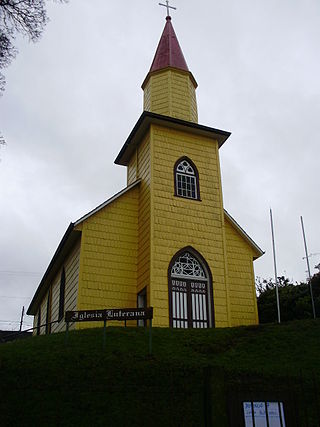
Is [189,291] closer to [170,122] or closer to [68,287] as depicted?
[68,287]

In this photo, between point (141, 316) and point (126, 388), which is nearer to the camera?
point (126, 388)

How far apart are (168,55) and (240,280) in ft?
40.5

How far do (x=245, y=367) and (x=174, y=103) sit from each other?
48.0 feet

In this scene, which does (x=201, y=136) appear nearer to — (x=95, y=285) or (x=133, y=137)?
(x=133, y=137)

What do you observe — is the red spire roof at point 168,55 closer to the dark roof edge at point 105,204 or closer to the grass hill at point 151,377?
the dark roof edge at point 105,204

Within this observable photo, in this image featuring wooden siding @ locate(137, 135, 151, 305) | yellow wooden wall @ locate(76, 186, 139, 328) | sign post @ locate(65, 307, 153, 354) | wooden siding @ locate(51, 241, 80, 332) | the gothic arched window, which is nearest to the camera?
sign post @ locate(65, 307, 153, 354)

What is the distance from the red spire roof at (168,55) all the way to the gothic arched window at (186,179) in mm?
5987

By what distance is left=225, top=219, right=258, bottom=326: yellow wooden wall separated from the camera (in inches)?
820

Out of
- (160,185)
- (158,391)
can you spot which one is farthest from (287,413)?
(160,185)

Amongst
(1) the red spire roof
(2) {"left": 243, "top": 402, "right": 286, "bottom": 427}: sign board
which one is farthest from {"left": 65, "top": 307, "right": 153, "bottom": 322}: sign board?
(1) the red spire roof

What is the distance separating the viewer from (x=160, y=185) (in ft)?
68.3

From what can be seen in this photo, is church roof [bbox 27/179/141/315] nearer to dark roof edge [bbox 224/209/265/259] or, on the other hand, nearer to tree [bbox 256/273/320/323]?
dark roof edge [bbox 224/209/265/259]

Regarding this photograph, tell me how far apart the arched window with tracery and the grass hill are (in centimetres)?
340

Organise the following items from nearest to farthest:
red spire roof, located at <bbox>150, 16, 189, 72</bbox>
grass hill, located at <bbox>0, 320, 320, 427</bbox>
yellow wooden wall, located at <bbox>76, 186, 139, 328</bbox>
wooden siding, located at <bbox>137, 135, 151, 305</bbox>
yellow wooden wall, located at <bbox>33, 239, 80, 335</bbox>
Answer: grass hill, located at <bbox>0, 320, 320, 427</bbox>
yellow wooden wall, located at <bbox>76, 186, 139, 328</bbox>
wooden siding, located at <bbox>137, 135, 151, 305</bbox>
yellow wooden wall, located at <bbox>33, 239, 80, 335</bbox>
red spire roof, located at <bbox>150, 16, 189, 72</bbox>
